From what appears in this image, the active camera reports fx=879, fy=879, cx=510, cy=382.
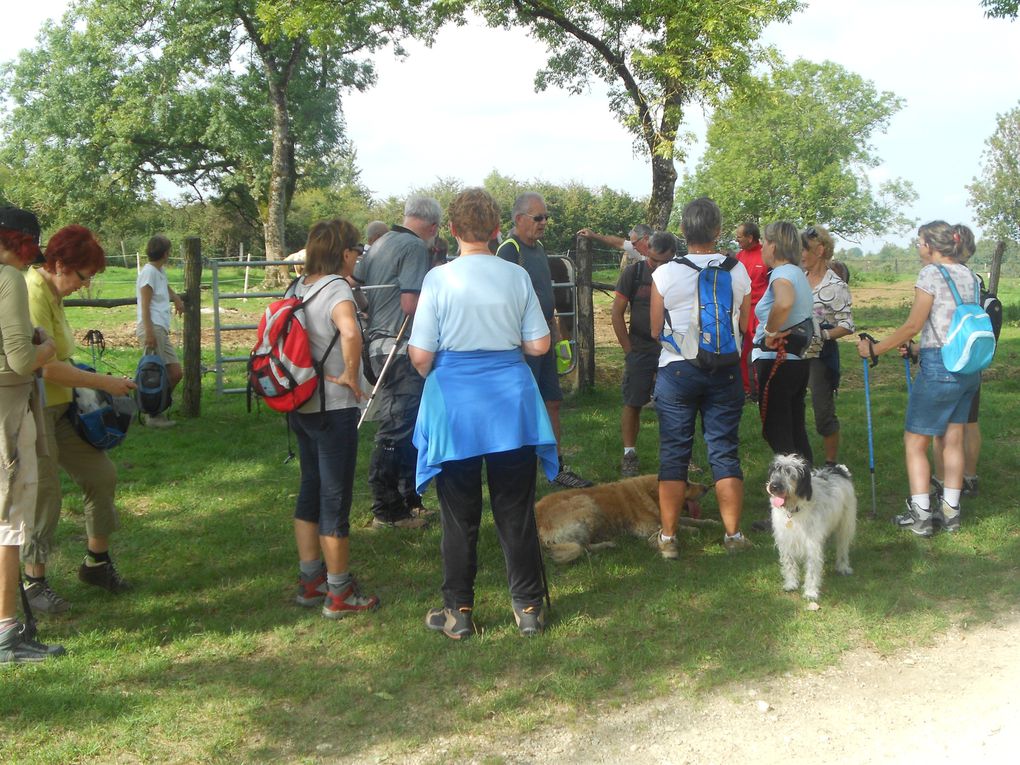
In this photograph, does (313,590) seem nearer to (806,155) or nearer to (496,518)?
(496,518)

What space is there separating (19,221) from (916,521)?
5.29 meters

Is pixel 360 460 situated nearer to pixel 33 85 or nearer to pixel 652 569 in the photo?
pixel 652 569

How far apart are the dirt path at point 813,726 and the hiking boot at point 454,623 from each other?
0.89 meters

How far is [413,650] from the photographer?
4.12 meters

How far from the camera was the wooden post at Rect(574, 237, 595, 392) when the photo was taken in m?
10.3

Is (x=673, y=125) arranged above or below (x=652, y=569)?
above

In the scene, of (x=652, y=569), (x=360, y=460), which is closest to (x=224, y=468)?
(x=360, y=460)

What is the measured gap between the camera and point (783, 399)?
5.68m

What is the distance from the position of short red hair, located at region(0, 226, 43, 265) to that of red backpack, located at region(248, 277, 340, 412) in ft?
3.45

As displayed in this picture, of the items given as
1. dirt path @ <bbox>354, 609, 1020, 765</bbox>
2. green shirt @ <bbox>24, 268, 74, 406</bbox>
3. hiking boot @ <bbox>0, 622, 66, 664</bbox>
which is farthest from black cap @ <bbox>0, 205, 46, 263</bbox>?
dirt path @ <bbox>354, 609, 1020, 765</bbox>

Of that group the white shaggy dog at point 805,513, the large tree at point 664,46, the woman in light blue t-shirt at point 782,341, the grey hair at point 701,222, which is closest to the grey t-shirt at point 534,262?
the grey hair at point 701,222

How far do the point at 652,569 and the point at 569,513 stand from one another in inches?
24.1

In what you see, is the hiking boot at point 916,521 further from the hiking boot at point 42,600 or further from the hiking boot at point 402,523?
the hiking boot at point 42,600

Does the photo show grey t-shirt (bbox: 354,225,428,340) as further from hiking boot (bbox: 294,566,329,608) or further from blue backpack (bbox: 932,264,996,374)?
blue backpack (bbox: 932,264,996,374)
